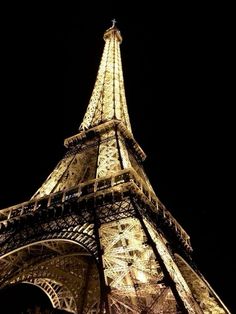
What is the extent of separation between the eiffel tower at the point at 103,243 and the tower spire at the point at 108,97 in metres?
1.69

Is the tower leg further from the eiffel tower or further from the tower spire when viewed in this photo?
the tower spire

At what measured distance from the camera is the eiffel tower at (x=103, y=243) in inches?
399

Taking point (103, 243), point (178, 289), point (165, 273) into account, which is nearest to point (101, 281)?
point (165, 273)

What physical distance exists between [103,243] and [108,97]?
16080 millimetres

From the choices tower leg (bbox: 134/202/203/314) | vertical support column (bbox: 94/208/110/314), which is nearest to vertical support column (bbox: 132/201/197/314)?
tower leg (bbox: 134/202/203/314)

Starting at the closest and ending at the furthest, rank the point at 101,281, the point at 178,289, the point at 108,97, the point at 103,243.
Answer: the point at 178,289 < the point at 101,281 < the point at 103,243 < the point at 108,97

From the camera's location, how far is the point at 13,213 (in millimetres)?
17406

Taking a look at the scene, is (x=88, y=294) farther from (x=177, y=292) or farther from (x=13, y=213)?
(x=177, y=292)

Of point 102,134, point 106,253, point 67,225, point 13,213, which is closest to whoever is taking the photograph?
point 106,253

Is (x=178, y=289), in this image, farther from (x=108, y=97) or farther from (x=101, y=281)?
(x=108, y=97)

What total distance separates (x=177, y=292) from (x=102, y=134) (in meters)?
14.9

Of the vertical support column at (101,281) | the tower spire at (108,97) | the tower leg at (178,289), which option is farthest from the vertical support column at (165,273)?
the tower spire at (108,97)

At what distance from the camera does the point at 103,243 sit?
12.6m

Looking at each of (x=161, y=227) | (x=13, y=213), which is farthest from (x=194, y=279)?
(x=13, y=213)
